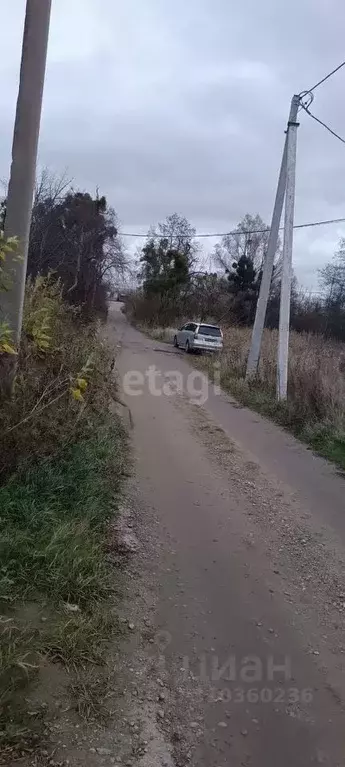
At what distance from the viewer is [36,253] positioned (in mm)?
18875

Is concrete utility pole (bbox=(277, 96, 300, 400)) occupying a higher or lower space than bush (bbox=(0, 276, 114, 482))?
higher

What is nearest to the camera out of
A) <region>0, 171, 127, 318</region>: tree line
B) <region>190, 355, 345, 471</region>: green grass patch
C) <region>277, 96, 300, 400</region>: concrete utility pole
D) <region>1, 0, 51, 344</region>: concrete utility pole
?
<region>1, 0, 51, 344</region>: concrete utility pole

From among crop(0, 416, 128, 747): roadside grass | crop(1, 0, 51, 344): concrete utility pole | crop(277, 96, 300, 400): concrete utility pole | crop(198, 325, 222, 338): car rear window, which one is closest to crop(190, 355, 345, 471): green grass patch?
crop(277, 96, 300, 400): concrete utility pole

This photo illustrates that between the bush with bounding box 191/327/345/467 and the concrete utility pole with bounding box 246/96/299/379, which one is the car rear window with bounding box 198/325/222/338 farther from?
the concrete utility pole with bounding box 246/96/299/379

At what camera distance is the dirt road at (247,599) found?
8.38ft

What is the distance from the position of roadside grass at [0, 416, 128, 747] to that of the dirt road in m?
0.45

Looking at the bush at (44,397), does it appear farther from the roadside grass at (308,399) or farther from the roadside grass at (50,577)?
the roadside grass at (308,399)

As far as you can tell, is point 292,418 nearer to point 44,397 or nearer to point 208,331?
point 44,397

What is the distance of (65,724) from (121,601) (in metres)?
1.10

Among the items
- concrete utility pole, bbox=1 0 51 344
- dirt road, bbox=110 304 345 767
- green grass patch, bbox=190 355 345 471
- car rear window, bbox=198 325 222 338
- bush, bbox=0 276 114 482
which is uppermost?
concrete utility pole, bbox=1 0 51 344

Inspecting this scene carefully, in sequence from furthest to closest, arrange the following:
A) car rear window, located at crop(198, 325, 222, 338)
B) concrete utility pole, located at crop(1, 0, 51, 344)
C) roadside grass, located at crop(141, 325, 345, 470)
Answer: car rear window, located at crop(198, 325, 222, 338)
roadside grass, located at crop(141, 325, 345, 470)
concrete utility pole, located at crop(1, 0, 51, 344)

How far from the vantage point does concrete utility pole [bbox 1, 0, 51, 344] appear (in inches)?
199

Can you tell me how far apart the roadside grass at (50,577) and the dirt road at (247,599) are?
1.48 ft

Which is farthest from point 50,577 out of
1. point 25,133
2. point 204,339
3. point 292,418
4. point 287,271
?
point 204,339
